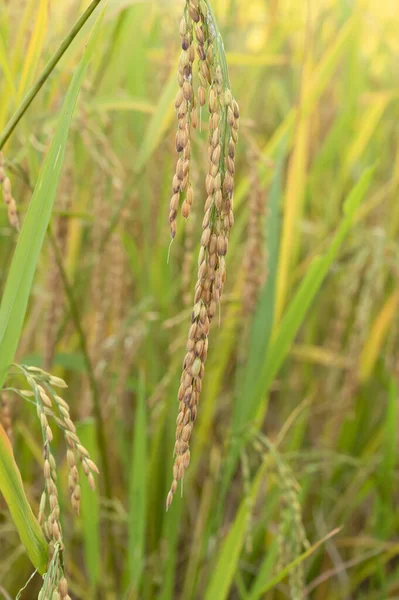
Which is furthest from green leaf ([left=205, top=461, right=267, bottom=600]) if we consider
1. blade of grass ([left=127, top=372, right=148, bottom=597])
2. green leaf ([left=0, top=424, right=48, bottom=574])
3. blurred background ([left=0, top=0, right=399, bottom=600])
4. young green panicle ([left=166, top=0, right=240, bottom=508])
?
young green panicle ([left=166, top=0, right=240, bottom=508])

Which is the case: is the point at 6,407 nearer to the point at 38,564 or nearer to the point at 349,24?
the point at 38,564

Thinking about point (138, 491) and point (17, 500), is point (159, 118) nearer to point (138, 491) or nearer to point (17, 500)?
point (138, 491)

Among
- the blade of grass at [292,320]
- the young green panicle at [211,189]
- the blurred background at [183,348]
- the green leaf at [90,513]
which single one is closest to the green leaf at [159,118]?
the blurred background at [183,348]

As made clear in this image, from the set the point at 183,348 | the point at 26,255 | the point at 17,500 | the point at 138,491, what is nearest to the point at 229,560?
the point at 138,491

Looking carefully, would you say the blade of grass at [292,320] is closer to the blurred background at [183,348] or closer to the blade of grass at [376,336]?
the blurred background at [183,348]

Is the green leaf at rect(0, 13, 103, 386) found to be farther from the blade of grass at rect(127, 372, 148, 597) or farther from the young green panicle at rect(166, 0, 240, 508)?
the blade of grass at rect(127, 372, 148, 597)

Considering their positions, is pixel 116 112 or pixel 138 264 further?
pixel 116 112

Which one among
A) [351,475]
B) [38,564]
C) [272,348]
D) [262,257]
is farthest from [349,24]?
[38,564]
